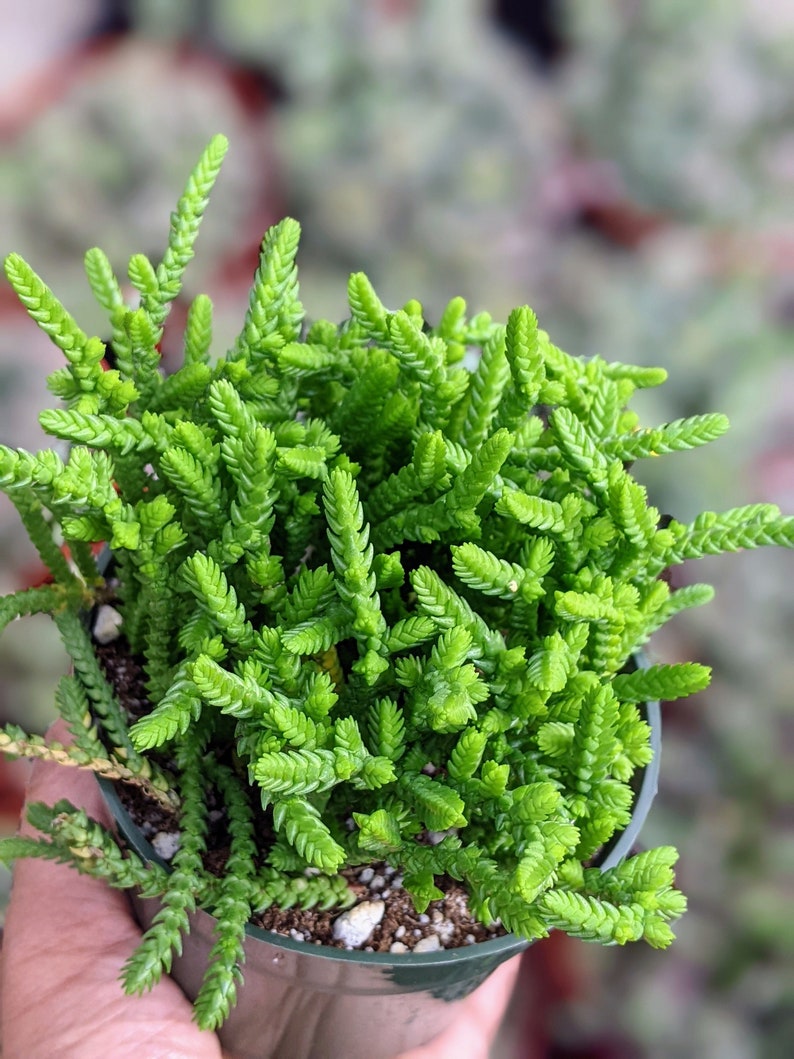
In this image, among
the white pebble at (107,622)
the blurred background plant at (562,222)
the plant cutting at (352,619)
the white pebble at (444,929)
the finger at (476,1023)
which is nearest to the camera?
the plant cutting at (352,619)

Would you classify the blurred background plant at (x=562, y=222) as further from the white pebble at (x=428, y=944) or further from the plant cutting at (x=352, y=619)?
the white pebble at (x=428, y=944)

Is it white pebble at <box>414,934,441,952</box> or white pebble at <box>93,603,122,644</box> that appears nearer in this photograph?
white pebble at <box>414,934,441,952</box>

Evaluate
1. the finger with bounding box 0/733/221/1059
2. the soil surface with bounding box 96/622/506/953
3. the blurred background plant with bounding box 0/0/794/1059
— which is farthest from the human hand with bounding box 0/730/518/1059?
the blurred background plant with bounding box 0/0/794/1059

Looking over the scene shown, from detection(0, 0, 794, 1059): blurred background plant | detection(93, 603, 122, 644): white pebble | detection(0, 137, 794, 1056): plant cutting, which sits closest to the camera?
detection(0, 137, 794, 1056): plant cutting

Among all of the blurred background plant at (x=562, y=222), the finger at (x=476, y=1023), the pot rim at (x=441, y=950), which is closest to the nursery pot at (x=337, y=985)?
the pot rim at (x=441, y=950)

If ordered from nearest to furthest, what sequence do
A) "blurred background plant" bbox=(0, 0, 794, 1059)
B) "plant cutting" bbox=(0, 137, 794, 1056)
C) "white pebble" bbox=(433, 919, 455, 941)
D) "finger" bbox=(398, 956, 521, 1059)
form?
"plant cutting" bbox=(0, 137, 794, 1056) < "white pebble" bbox=(433, 919, 455, 941) < "finger" bbox=(398, 956, 521, 1059) < "blurred background plant" bbox=(0, 0, 794, 1059)

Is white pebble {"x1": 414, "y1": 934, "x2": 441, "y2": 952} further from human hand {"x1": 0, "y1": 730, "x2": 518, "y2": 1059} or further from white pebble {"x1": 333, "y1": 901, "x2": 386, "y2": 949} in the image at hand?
human hand {"x1": 0, "y1": 730, "x2": 518, "y2": 1059}
